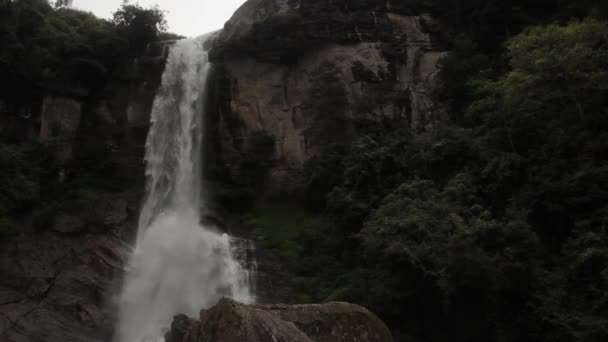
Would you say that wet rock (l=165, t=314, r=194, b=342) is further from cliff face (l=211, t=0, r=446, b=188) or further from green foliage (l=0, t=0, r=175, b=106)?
green foliage (l=0, t=0, r=175, b=106)

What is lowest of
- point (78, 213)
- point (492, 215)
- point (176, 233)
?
point (176, 233)

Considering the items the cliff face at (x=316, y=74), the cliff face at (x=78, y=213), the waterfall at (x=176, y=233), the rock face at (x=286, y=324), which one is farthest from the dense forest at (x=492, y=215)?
the cliff face at (x=78, y=213)

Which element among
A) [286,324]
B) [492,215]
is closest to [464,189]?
[492,215]

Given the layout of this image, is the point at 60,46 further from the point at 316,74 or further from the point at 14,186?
the point at 316,74

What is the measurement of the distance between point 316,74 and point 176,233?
994 cm

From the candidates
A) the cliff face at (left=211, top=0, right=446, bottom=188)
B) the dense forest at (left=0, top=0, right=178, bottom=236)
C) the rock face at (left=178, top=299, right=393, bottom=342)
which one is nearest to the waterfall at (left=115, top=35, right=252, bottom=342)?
the cliff face at (left=211, top=0, right=446, bottom=188)

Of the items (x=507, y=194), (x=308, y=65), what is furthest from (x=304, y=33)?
(x=507, y=194)

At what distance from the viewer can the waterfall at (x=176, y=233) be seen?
57.5 ft

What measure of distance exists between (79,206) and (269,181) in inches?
330

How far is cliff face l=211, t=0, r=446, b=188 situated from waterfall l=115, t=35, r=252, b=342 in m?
1.52

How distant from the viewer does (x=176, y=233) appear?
2114cm

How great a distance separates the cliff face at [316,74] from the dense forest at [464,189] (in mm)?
995

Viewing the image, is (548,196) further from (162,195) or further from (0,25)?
(0,25)

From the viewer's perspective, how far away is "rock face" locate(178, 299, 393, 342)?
6.56 meters
